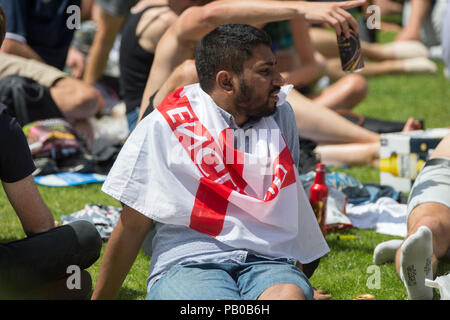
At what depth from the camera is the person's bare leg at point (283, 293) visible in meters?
2.76

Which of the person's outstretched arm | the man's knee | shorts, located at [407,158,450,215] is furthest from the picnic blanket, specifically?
the man's knee

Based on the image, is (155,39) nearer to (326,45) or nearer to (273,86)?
(273,86)

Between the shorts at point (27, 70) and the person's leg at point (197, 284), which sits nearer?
the person's leg at point (197, 284)

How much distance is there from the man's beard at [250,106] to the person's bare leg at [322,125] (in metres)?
2.49

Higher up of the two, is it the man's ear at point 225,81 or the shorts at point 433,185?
the man's ear at point 225,81

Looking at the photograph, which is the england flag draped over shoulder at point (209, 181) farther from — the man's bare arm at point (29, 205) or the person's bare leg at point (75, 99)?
the person's bare leg at point (75, 99)

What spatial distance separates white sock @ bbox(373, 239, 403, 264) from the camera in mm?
3873

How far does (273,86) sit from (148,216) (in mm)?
716

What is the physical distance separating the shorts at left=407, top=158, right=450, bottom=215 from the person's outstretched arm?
0.83 metres

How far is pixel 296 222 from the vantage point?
3.11m

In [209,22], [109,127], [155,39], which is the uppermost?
[209,22]

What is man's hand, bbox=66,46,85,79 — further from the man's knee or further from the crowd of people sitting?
the man's knee

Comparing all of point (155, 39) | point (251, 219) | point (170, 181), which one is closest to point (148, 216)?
point (170, 181)

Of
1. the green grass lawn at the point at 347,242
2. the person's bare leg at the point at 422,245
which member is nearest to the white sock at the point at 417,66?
the green grass lawn at the point at 347,242
